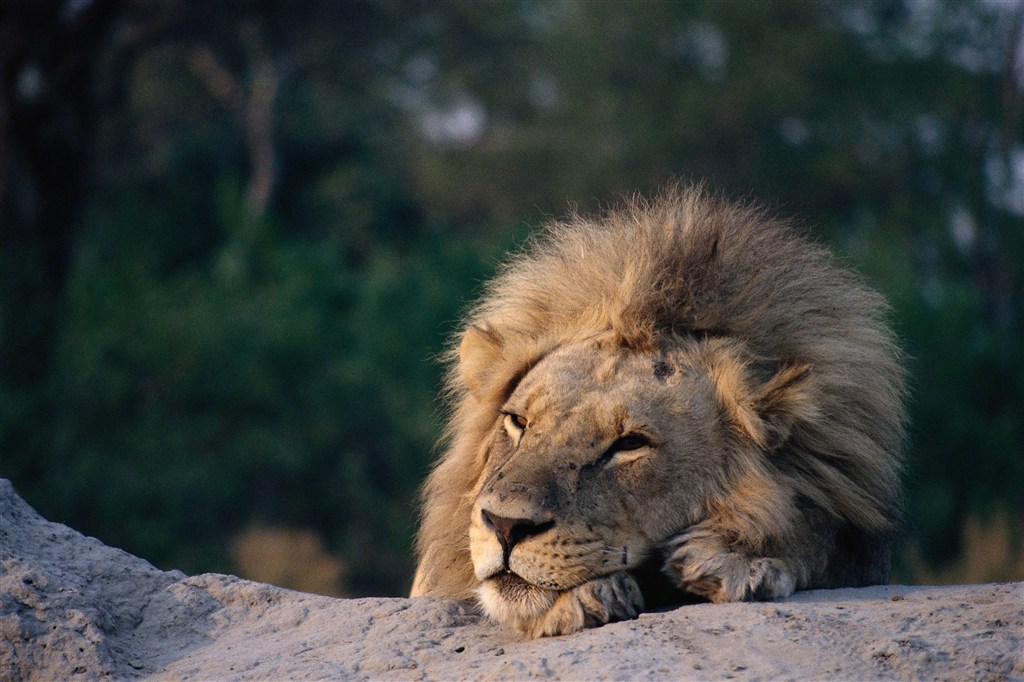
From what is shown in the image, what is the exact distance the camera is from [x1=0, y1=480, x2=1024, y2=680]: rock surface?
371cm

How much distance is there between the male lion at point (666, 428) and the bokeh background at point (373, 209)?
1.11m

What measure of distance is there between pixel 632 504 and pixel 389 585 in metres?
15.4

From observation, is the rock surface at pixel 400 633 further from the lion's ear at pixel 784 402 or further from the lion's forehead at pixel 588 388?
the lion's forehead at pixel 588 388

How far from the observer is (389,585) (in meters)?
19.2

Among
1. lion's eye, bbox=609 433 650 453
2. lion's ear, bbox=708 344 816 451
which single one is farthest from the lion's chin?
lion's ear, bbox=708 344 816 451

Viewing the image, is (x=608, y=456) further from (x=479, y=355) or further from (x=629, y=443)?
(x=479, y=355)

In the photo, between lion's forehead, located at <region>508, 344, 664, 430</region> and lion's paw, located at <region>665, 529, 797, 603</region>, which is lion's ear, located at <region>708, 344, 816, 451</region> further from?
lion's paw, located at <region>665, 529, 797, 603</region>

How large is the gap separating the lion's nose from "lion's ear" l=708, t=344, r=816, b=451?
2.61 feet

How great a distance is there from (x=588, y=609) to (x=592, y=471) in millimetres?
438

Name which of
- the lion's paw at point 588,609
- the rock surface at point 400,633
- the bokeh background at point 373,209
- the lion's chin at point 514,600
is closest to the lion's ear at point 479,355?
the rock surface at point 400,633

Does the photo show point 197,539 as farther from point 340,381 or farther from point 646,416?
point 646,416

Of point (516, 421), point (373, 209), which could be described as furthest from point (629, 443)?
point (373, 209)

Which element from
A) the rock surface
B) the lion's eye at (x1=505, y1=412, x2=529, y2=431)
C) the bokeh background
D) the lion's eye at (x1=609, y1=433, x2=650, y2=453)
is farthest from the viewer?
the bokeh background

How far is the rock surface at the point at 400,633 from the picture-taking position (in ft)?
12.2
